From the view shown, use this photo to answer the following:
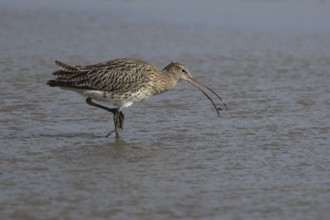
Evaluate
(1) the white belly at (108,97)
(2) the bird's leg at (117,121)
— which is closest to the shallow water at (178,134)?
(2) the bird's leg at (117,121)

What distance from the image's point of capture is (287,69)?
13.4 metres

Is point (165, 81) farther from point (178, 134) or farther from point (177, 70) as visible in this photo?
point (178, 134)

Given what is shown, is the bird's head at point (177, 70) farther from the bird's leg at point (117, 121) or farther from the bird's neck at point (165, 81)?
the bird's leg at point (117, 121)

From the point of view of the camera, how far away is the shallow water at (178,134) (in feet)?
21.7

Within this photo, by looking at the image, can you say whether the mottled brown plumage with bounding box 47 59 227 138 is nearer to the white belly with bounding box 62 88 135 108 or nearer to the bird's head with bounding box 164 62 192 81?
the white belly with bounding box 62 88 135 108

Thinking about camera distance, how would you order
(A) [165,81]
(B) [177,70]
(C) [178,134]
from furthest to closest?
(B) [177,70], (A) [165,81], (C) [178,134]

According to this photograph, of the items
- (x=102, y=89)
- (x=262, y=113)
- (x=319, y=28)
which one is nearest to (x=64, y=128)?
(x=102, y=89)

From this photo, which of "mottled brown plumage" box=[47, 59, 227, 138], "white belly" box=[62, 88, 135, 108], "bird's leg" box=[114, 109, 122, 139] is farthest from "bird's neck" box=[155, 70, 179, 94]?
"bird's leg" box=[114, 109, 122, 139]

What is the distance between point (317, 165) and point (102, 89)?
276cm

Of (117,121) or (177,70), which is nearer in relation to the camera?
(117,121)

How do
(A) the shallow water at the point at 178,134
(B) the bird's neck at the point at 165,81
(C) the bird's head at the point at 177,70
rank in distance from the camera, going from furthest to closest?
(C) the bird's head at the point at 177,70, (B) the bird's neck at the point at 165,81, (A) the shallow water at the point at 178,134

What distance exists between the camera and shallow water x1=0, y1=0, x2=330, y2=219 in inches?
261

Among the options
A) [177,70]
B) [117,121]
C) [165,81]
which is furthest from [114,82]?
[177,70]

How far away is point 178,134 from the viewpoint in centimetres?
935
